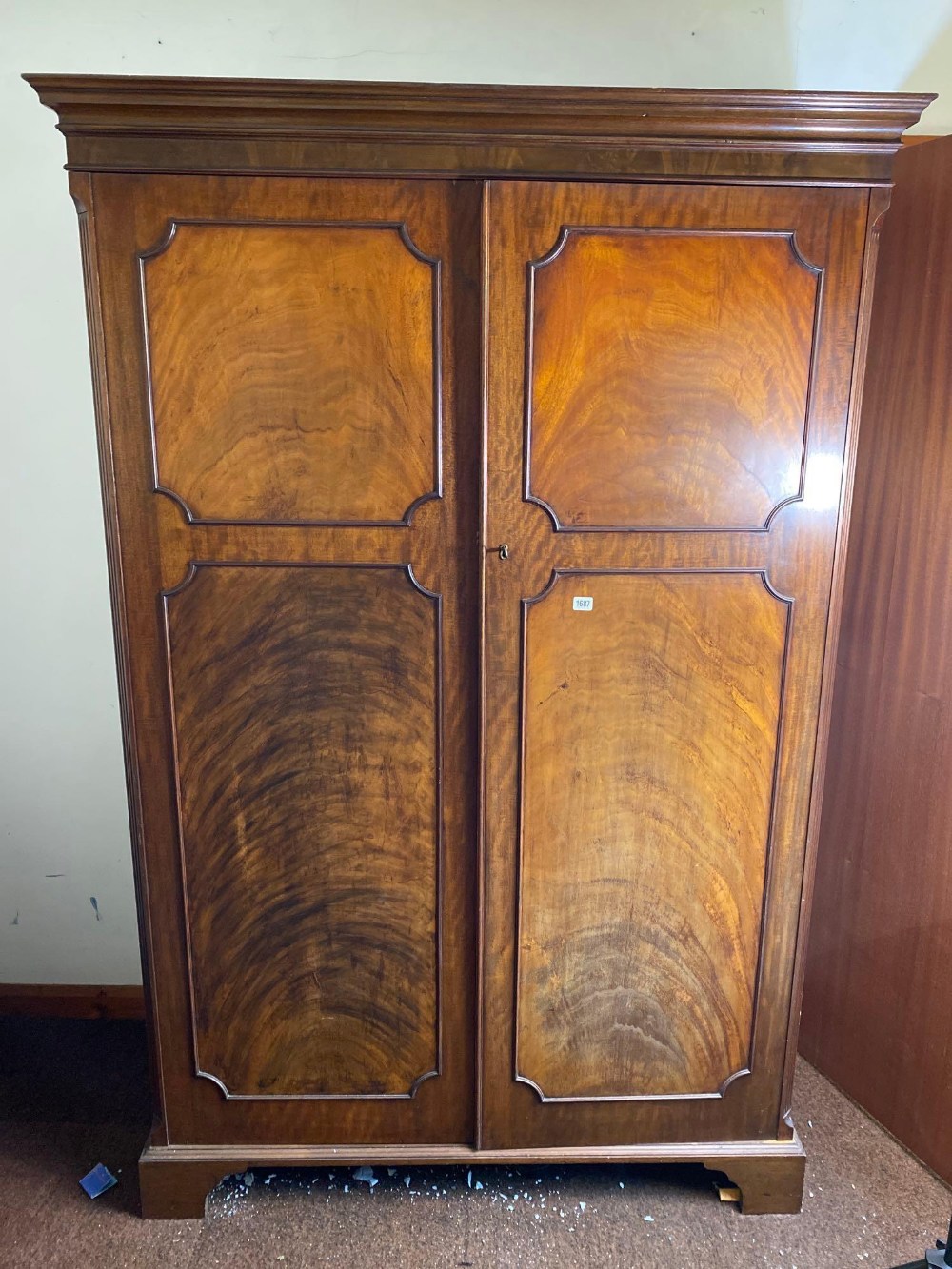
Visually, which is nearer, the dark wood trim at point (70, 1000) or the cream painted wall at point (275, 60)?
the cream painted wall at point (275, 60)

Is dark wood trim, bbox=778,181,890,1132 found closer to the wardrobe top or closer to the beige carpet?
the wardrobe top

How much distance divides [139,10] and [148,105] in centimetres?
71

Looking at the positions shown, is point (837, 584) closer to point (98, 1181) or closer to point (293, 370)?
point (293, 370)

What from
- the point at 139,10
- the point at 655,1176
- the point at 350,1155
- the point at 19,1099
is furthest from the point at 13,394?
the point at 655,1176

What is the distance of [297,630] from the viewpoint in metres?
1.52

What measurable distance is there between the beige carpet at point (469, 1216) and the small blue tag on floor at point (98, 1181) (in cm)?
2

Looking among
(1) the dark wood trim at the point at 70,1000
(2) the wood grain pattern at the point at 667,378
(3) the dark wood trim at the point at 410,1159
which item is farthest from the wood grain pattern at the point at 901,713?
(1) the dark wood trim at the point at 70,1000

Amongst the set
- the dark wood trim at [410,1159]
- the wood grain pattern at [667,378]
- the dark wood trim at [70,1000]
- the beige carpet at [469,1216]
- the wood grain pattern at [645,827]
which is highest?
the wood grain pattern at [667,378]

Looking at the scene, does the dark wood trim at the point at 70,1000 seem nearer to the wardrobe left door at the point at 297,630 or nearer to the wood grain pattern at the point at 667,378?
the wardrobe left door at the point at 297,630

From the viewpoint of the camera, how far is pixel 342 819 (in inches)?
62.8

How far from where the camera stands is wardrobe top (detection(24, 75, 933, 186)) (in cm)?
133

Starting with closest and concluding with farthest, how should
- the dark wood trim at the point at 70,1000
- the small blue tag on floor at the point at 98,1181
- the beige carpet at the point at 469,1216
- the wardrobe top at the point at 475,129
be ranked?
the wardrobe top at the point at 475,129 → the beige carpet at the point at 469,1216 → the small blue tag on floor at the point at 98,1181 → the dark wood trim at the point at 70,1000

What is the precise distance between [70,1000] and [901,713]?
2.14 m

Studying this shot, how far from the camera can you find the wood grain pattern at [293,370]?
140 cm
